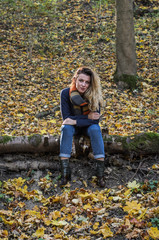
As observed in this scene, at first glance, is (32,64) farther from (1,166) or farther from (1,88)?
(1,166)

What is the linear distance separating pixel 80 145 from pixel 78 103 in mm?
640

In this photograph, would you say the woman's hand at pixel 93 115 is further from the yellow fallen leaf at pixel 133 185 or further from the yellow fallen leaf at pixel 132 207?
the yellow fallen leaf at pixel 132 207

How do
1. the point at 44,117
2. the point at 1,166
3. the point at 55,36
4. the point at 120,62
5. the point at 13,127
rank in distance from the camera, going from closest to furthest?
the point at 1,166 → the point at 13,127 → the point at 44,117 → the point at 120,62 → the point at 55,36

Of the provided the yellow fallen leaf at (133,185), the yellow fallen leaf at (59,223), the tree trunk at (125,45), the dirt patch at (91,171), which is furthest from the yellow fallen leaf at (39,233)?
the tree trunk at (125,45)

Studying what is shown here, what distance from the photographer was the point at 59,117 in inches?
241

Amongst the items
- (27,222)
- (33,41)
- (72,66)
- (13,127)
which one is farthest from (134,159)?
(33,41)

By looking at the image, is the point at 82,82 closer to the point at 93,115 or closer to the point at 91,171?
the point at 93,115

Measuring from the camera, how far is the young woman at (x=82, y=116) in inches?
134

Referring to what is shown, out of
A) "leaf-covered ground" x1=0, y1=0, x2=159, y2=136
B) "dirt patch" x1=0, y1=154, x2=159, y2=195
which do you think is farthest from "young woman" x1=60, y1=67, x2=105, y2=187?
"leaf-covered ground" x1=0, y1=0, x2=159, y2=136

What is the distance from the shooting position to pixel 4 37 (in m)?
10.2

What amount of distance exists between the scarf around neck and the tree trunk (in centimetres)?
413

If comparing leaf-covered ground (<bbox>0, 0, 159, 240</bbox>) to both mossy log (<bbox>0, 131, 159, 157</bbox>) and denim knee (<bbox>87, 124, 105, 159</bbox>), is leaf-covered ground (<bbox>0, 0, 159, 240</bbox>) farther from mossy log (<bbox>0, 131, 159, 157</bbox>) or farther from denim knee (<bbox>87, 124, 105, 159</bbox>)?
A: denim knee (<bbox>87, 124, 105, 159</bbox>)

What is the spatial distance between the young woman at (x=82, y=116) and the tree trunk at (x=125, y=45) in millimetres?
4104

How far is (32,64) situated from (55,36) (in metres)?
2.44
